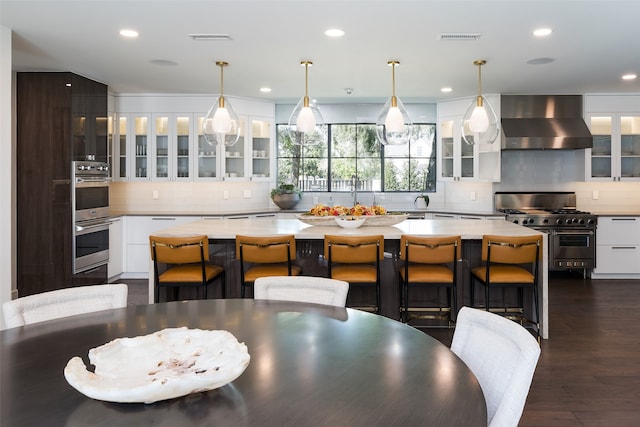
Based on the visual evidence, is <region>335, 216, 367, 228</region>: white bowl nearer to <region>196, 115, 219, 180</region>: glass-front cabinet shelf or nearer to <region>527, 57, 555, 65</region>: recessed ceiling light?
<region>527, 57, 555, 65</region>: recessed ceiling light

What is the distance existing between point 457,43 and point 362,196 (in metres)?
3.76

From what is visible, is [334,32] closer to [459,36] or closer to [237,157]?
[459,36]

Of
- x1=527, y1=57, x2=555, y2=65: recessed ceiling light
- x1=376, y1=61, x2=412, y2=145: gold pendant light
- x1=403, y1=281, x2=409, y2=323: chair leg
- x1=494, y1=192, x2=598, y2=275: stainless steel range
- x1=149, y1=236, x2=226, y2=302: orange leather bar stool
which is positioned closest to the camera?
x1=149, y1=236, x2=226, y2=302: orange leather bar stool

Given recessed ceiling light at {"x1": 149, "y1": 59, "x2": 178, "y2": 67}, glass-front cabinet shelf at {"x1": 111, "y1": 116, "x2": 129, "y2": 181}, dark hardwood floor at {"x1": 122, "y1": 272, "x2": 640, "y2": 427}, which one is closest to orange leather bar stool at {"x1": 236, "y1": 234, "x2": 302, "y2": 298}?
dark hardwood floor at {"x1": 122, "y1": 272, "x2": 640, "y2": 427}

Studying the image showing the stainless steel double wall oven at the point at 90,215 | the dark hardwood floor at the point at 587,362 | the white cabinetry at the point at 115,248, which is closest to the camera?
the dark hardwood floor at the point at 587,362

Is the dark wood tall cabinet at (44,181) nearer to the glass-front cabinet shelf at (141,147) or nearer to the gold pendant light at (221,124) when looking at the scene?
the glass-front cabinet shelf at (141,147)

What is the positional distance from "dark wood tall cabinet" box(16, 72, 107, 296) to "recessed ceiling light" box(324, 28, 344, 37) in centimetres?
311

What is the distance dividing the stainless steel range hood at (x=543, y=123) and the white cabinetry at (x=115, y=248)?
5253 millimetres

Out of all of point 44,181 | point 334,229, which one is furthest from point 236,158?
point 334,229

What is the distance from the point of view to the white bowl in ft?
13.7

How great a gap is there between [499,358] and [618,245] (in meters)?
6.05

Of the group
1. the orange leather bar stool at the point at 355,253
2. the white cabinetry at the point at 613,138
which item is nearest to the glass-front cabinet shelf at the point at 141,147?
the orange leather bar stool at the point at 355,253

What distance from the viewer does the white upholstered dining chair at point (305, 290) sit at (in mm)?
2199

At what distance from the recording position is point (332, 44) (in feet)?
14.3
